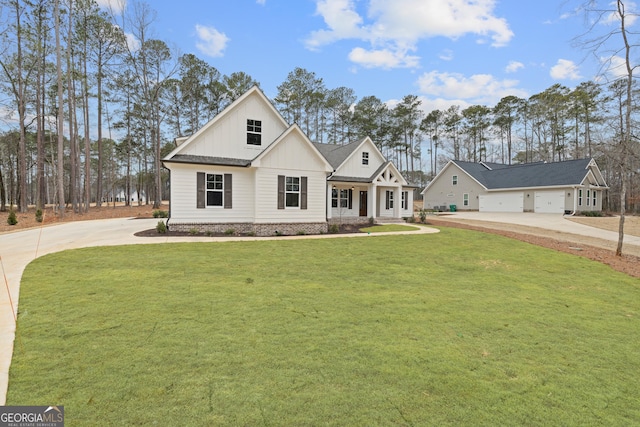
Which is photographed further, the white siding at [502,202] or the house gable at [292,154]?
the white siding at [502,202]

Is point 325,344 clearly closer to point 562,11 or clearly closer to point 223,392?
point 223,392

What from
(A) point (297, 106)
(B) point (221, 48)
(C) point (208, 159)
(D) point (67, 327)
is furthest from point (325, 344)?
(A) point (297, 106)

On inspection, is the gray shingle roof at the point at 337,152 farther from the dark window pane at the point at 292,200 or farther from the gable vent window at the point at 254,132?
the dark window pane at the point at 292,200

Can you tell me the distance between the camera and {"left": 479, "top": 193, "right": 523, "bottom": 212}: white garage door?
34.8 meters

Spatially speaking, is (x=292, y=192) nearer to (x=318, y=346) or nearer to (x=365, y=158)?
(x=365, y=158)

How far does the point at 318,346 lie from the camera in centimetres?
381

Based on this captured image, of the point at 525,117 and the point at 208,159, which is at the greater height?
the point at 525,117

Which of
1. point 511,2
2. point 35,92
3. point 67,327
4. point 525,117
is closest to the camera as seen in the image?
point 67,327

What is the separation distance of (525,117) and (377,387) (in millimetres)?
58759

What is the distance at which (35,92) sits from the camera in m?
27.0

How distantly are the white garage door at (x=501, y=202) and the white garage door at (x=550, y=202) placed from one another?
5.66ft

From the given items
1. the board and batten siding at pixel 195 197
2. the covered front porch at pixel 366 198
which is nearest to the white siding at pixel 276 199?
the board and batten siding at pixel 195 197

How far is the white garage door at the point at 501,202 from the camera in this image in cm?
3484

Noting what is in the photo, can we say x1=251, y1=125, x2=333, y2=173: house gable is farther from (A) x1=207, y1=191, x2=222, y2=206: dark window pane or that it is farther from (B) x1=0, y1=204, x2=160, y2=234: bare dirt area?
(B) x1=0, y1=204, x2=160, y2=234: bare dirt area
